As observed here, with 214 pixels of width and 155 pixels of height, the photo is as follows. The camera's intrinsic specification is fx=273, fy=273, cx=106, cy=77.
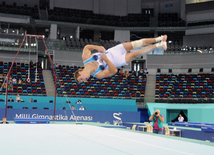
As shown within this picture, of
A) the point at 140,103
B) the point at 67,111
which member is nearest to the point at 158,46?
the point at 67,111

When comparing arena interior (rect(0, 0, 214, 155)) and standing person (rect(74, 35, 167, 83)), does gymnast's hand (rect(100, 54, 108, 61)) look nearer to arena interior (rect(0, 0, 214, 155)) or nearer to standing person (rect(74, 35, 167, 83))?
standing person (rect(74, 35, 167, 83))

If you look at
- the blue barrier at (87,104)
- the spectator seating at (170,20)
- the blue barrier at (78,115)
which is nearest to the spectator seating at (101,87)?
the blue barrier at (87,104)

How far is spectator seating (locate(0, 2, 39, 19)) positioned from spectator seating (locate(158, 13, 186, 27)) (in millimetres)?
15376

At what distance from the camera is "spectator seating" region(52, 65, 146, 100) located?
73.5 feet

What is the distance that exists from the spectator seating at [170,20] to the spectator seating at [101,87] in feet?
36.8

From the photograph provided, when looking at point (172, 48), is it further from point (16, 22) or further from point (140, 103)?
point (16, 22)

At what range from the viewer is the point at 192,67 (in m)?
30.5

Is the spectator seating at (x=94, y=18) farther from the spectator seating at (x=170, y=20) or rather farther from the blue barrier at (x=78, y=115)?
the blue barrier at (x=78, y=115)

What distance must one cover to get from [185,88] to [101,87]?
7.73m

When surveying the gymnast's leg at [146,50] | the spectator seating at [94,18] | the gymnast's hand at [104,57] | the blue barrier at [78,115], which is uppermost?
the spectator seating at [94,18]

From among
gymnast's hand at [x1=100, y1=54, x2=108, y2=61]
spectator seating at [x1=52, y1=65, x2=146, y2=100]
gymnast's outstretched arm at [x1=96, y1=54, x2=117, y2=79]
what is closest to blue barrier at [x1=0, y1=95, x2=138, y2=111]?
spectator seating at [x1=52, y1=65, x2=146, y2=100]

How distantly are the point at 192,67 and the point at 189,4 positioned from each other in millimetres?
9031

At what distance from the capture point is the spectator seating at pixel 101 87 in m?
22.4

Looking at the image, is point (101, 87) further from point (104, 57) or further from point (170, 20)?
point (104, 57)
